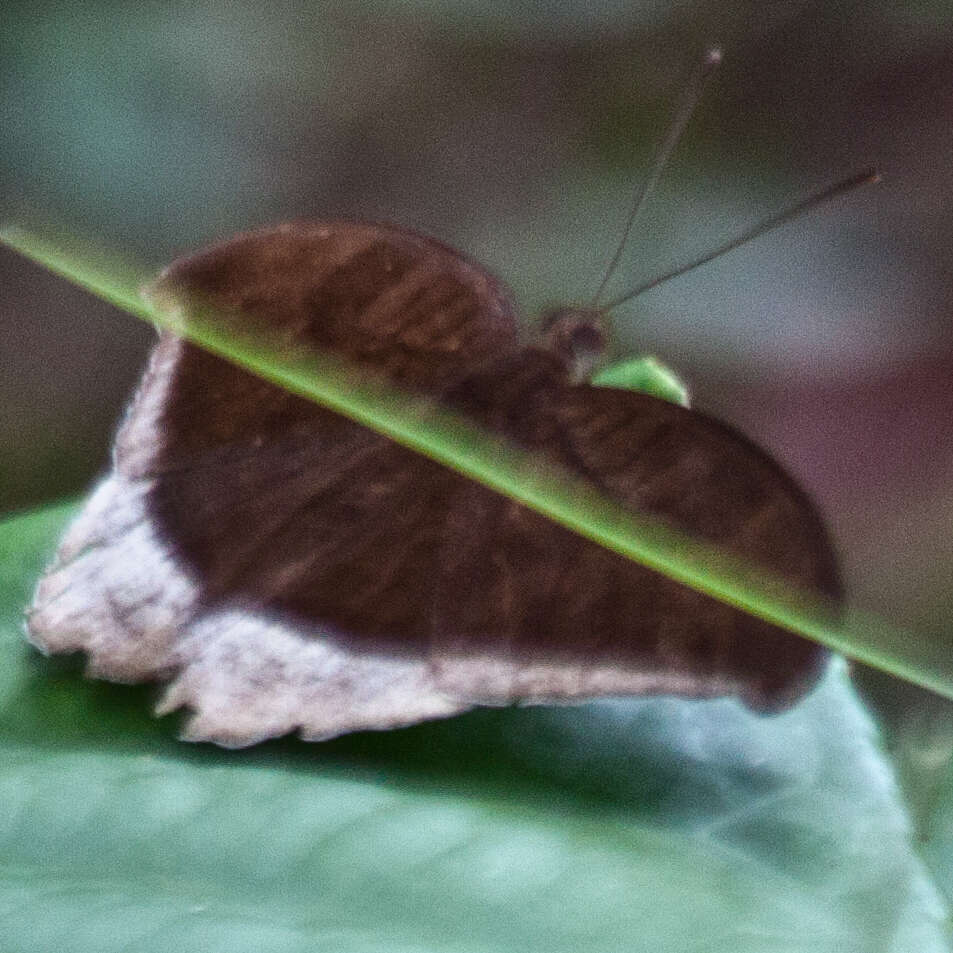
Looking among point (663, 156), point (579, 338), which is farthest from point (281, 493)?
point (663, 156)

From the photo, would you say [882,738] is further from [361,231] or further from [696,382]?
[696,382]

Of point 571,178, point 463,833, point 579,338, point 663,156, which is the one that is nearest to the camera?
point 463,833

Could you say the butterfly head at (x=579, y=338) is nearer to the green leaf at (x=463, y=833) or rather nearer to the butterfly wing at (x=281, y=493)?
the butterfly wing at (x=281, y=493)

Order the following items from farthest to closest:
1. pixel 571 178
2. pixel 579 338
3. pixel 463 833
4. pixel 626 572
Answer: pixel 571 178 < pixel 579 338 < pixel 626 572 < pixel 463 833

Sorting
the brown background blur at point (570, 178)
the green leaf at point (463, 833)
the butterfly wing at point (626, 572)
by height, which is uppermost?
the brown background blur at point (570, 178)

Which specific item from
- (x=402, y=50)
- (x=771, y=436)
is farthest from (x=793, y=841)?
(x=402, y=50)

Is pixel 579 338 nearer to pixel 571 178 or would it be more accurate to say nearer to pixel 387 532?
pixel 387 532

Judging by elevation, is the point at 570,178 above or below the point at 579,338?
above

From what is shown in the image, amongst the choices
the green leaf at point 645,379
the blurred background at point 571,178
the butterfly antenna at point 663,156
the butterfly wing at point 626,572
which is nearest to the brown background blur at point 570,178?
the blurred background at point 571,178
